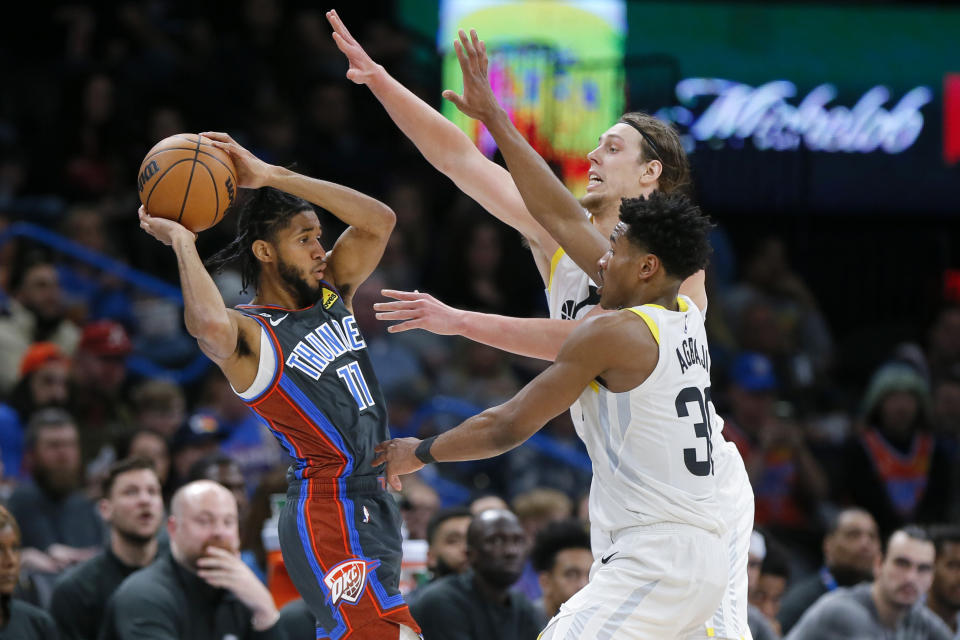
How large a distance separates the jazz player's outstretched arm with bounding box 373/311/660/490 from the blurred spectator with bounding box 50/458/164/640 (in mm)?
3064

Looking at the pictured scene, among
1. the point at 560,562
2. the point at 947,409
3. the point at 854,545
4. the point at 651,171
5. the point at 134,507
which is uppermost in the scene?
the point at 651,171

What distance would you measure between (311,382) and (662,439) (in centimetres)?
137

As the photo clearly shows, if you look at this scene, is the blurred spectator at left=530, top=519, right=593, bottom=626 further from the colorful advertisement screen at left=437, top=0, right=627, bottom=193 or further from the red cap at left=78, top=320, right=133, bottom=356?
the colorful advertisement screen at left=437, top=0, right=627, bottom=193

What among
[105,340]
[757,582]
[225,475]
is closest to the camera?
[225,475]

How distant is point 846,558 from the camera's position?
848 centimetres

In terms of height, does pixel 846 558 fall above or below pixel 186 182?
below

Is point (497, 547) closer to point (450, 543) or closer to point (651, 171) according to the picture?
point (450, 543)

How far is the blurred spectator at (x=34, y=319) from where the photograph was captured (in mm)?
10086

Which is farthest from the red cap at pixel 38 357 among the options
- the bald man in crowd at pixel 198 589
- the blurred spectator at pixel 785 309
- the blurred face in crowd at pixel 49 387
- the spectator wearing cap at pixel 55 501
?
the blurred spectator at pixel 785 309

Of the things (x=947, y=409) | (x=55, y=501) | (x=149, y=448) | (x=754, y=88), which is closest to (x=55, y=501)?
(x=55, y=501)

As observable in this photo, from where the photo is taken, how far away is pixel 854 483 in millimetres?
10914

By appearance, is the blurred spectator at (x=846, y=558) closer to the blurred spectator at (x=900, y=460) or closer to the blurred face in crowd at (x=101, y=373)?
the blurred spectator at (x=900, y=460)

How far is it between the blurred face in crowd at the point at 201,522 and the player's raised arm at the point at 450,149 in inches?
78.7

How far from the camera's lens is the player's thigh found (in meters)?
4.34
